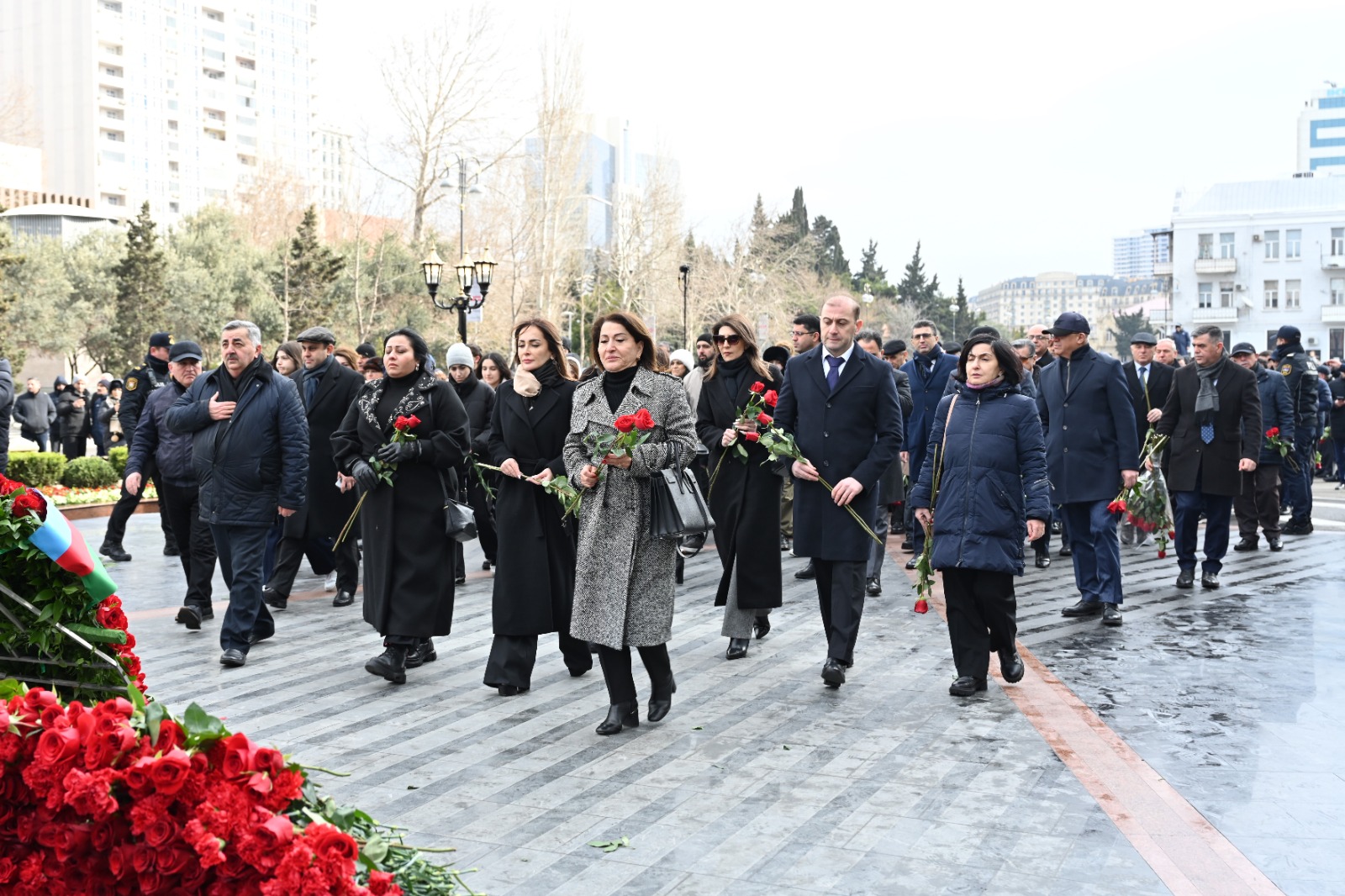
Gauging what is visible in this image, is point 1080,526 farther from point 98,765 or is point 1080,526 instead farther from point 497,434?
point 98,765

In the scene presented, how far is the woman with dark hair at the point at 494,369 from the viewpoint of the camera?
11.1 meters

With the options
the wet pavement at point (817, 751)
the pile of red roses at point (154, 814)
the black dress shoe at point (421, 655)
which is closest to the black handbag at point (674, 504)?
the wet pavement at point (817, 751)

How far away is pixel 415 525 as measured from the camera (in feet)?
23.8

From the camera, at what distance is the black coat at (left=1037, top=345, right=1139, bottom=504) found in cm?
916

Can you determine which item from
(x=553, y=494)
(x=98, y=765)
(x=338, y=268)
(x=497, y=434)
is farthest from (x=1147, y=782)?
(x=338, y=268)

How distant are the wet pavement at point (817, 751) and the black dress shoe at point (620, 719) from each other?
0.05 m

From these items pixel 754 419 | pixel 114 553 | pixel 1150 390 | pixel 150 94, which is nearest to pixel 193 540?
pixel 114 553

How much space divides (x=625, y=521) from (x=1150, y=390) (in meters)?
9.46

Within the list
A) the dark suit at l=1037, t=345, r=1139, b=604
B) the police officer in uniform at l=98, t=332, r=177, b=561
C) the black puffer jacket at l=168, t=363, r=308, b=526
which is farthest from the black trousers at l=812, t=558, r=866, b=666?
the police officer in uniform at l=98, t=332, r=177, b=561

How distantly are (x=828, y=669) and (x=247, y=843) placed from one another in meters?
4.84

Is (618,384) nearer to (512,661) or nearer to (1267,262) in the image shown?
(512,661)

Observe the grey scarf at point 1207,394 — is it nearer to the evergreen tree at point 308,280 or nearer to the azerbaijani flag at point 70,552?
the azerbaijani flag at point 70,552

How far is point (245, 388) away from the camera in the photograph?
795 centimetres

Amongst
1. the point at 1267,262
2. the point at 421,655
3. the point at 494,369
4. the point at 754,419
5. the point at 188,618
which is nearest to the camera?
the point at 754,419
